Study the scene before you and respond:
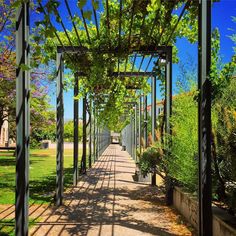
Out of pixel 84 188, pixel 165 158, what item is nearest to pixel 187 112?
pixel 165 158

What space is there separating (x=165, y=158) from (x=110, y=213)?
198cm

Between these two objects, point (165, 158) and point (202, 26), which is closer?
point (202, 26)

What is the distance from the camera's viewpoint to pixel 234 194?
4.75 meters

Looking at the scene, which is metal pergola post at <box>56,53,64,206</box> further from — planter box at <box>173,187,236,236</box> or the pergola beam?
planter box at <box>173,187,236,236</box>

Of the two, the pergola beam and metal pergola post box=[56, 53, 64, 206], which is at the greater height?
the pergola beam

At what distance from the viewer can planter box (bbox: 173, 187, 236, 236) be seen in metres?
4.60

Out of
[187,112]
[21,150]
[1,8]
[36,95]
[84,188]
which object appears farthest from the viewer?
[36,95]

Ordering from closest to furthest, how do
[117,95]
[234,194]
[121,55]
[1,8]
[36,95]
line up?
1. [234,194]
2. [121,55]
3. [1,8]
4. [117,95]
5. [36,95]

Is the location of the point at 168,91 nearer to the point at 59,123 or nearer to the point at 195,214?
the point at 59,123

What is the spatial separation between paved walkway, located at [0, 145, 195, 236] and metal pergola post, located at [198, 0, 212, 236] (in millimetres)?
1316

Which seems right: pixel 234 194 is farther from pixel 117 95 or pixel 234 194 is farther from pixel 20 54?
pixel 117 95

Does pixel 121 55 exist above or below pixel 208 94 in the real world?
above

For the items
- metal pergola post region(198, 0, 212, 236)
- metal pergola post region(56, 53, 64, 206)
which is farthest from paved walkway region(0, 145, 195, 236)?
metal pergola post region(198, 0, 212, 236)

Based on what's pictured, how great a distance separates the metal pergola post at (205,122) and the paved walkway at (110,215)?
132 centimetres
